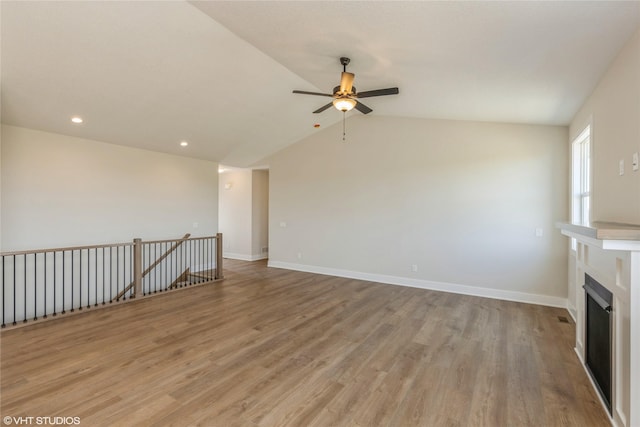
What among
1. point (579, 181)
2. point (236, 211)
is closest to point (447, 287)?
point (579, 181)

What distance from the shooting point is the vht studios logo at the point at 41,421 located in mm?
2008

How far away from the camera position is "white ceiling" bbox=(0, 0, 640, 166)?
2227 millimetres

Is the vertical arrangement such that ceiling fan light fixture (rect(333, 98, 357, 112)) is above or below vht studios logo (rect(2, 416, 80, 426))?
above

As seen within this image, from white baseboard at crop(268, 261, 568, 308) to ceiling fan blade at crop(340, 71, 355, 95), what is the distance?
3818 mm

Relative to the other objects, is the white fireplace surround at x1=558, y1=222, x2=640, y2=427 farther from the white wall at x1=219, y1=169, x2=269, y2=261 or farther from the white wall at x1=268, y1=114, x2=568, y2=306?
the white wall at x1=219, y1=169, x2=269, y2=261

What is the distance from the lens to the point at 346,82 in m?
3.28

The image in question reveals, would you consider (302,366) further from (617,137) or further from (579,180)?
(579,180)

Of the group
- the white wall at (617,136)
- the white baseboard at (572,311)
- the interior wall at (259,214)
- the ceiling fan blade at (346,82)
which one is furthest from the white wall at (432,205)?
the ceiling fan blade at (346,82)

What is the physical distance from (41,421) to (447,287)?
17.6ft

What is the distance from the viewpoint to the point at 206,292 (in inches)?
207

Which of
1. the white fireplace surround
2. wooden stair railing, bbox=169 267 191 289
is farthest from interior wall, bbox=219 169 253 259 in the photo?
the white fireplace surround

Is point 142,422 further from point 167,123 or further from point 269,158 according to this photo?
point 269,158

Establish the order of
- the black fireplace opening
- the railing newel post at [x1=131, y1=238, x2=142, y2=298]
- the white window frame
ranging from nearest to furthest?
the black fireplace opening
the white window frame
the railing newel post at [x1=131, y1=238, x2=142, y2=298]

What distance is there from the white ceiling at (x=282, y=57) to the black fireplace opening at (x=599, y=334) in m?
1.88
